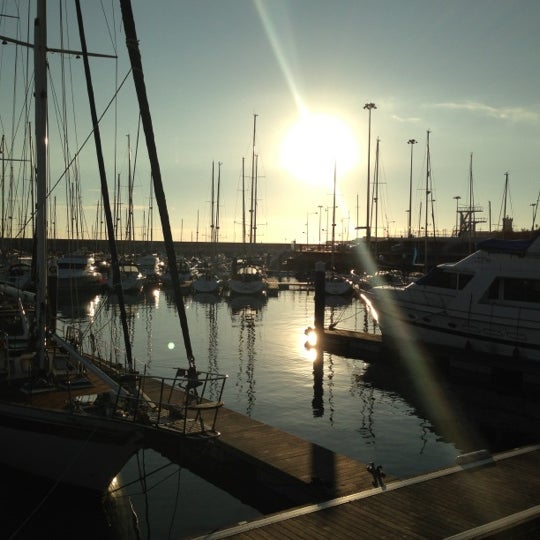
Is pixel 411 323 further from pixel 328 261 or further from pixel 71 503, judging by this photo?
pixel 328 261

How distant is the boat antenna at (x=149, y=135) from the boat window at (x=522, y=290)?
51.6 ft

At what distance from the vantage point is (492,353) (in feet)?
68.1

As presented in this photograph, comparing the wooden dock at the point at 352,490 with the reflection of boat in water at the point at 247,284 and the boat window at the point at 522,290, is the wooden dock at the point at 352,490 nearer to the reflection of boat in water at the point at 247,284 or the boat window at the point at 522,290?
the boat window at the point at 522,290

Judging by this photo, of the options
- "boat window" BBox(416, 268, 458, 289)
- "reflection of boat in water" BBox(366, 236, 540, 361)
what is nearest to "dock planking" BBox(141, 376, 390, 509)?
"reflection of boat in water" BBox(366, 236, 540, 361)

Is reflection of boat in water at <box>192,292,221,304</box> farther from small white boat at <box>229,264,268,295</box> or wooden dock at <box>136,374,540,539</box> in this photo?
wooden dock at <box>136,374,540,539</box>

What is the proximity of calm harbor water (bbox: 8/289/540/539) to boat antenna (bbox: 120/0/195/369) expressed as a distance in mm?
2980

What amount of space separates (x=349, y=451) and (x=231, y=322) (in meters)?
25.6

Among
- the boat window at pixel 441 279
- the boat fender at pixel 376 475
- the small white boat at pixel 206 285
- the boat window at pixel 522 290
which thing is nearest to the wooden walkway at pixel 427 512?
the boat fender at pixel 376 475

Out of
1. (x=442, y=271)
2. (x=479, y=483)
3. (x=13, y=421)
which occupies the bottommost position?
(x=479, y=483)

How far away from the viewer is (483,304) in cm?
2112

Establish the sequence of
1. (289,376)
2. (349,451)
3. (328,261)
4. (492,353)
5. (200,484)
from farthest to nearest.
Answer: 1. (328,261)
2. (289,376)
3. (492,353)
4. (349,451)
5. (200,484)

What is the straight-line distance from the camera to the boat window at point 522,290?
20016 mm

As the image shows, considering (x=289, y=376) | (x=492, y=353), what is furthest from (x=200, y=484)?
(x=492, y=353)

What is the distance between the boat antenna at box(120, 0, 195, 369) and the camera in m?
8.29
